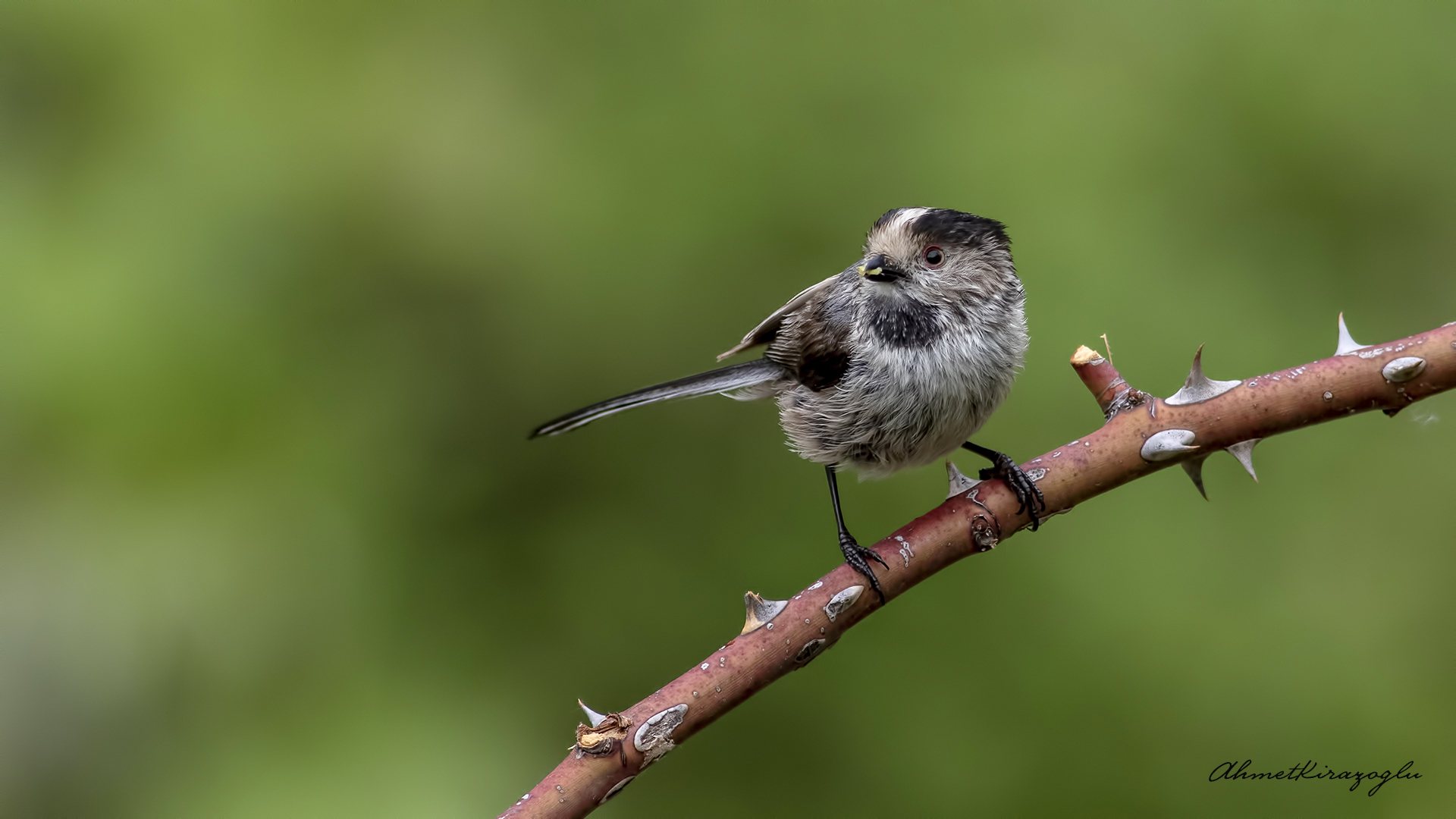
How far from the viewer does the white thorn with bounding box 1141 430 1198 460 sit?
1.47 m

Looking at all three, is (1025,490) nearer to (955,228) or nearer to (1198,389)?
(1198,389)

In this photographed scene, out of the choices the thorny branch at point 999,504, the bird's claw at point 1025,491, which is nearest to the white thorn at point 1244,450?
the thorny branch at point 999,504

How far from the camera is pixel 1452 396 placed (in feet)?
8.77

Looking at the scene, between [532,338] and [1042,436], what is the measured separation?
1.42 meters

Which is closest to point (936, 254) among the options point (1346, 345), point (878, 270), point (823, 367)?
point (878, 270)

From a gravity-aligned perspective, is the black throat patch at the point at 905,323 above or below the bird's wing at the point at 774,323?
below

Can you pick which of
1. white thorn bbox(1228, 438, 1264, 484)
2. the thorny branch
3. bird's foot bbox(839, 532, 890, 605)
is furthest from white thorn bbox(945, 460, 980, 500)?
white thorn bbox(1228, 438, 1264, 484)

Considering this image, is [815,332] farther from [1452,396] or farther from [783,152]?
[1452,396]

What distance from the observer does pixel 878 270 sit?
68.9 inches

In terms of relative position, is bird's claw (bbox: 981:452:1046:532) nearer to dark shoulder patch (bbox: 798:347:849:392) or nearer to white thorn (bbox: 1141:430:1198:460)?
white thorn (bbox: 1141:430:1198:460)

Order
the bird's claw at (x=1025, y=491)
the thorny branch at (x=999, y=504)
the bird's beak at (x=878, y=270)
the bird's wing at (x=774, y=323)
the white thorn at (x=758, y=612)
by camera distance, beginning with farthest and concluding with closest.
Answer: the bird's wing at (x=774, y=323), the bird's beak at (x=878, y=270), the bird's claw at (x=1025, y=491), the white thorn at (x=758, y=612), the thorny branch at (x=999, y=504)

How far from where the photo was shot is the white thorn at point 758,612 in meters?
1.42

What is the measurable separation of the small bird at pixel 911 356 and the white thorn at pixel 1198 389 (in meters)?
0.31

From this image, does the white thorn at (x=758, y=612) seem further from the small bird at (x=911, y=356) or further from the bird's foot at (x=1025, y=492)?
the bird's foot at (x=1025, y=492)
